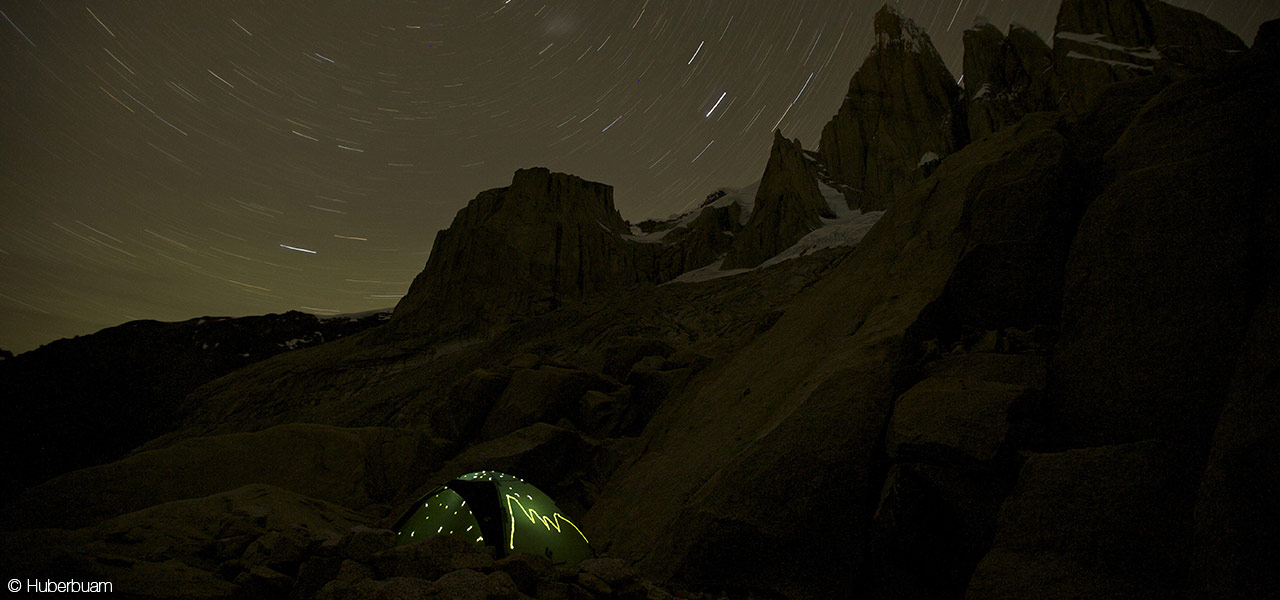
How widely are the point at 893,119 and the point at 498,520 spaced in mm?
96727

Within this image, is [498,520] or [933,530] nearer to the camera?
[933,530]

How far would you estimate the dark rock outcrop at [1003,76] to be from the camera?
68.4m

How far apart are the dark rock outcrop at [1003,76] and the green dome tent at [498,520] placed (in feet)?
263

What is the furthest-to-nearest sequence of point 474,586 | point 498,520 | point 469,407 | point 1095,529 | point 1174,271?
1. point 469,407
2. point 498,520
3. point 1174,271
4. point 1095,529
5. point 474,586

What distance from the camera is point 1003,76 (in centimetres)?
7519

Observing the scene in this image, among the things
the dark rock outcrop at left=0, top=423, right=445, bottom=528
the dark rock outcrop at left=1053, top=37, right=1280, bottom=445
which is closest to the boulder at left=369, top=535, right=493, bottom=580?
the dark rock outcrop at left=1053, top=37, right=1280, bottom=445

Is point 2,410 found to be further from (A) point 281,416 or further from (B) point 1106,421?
(B) point 1106,421

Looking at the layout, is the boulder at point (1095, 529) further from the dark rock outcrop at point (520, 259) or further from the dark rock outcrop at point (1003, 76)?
the dark rock outcrop at point (1003, 76)

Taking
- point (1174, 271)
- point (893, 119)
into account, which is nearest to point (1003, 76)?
point (893, 119)

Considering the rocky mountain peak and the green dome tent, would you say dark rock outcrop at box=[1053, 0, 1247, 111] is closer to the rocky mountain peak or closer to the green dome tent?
the rocky mountain peak

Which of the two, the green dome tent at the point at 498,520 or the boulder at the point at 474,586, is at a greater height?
the boulder at the point at 474,586

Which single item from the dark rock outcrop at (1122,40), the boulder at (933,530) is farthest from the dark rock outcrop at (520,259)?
the boulder at (933,530)

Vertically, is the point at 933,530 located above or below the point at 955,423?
below

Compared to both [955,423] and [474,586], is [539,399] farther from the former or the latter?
[955,423]
